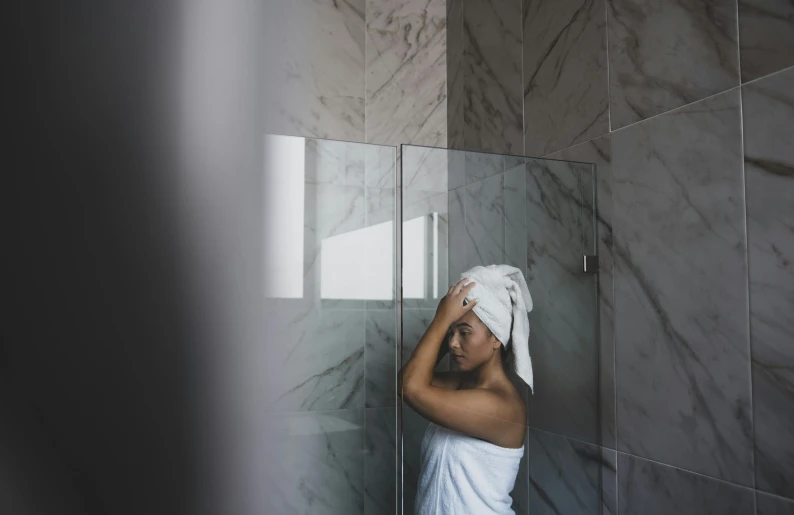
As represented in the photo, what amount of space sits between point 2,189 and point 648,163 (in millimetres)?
1056

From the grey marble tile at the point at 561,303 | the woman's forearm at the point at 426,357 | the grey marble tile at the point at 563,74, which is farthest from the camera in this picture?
the grey marble tile at the point at 563,74

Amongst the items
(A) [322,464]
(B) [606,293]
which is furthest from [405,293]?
(B) [606,293]

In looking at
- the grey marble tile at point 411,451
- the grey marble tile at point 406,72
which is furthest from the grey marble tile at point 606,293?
the grey marble tile at point 406,72

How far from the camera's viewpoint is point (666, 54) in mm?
1013

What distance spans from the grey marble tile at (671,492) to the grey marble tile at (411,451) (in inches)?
15.9

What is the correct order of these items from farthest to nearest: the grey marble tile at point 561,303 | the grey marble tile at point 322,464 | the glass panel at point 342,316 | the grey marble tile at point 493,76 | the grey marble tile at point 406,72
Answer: the grey marble tile at point 406,72 < the grey marble tile at point 493,76 < the grey marble tile at point 561,303 < the glass panel at point 342,316 < the grey marble tile at point 322,464

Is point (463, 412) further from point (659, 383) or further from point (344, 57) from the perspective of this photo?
point (344, 57)

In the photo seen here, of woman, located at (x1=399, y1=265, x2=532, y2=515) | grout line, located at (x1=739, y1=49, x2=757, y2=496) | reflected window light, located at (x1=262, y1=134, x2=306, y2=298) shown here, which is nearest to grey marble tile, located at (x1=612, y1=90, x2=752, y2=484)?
grout line, located at (x1=739, y1=49, x2=757, y2=496)

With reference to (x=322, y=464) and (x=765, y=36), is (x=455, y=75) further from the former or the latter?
(x=322, y=464)

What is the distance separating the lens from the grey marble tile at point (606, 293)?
3.63 ft

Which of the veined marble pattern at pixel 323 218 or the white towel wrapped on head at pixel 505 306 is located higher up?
the veined marble pattern at pixel 323 218

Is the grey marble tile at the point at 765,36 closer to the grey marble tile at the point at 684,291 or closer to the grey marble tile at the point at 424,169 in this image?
the grey marble tile at the point at 684,291

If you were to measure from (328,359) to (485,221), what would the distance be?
0.36m

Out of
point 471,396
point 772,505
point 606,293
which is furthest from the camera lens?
point 606,293
